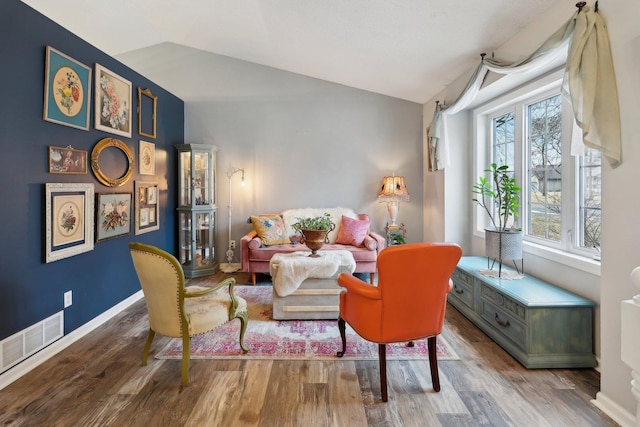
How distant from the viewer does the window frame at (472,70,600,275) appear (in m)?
2.75

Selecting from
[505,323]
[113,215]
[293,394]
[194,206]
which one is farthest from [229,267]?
[505,323]

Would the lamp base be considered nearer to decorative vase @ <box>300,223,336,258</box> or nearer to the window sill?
decorative vase @ <box>300,223,336,258</box>

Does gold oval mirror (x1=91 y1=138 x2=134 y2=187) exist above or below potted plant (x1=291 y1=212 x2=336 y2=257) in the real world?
above

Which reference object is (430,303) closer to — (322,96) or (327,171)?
(327,171)

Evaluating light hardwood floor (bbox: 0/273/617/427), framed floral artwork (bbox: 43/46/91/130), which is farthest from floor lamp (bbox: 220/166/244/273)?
light hardwood floor (bbox: 0/273/617/427)

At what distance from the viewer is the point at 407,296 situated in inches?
80.7

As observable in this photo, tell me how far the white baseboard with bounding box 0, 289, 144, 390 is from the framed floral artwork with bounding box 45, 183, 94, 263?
69 cm

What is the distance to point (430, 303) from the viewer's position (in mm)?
2115

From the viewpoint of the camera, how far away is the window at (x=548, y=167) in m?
2.70

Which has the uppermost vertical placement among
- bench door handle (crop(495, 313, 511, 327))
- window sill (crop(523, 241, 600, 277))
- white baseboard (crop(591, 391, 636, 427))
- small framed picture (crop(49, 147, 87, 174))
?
small framed picture (crop(49, 147, 87, 174))

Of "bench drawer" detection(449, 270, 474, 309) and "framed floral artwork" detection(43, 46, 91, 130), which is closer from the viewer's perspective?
"framed floral artwork" detection(43, 46, 91, 130)

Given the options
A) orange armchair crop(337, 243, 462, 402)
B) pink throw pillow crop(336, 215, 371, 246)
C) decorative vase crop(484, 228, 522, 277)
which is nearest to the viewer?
orange armchair crop(337, 243, 462, 402)

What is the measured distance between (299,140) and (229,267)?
7.81 ft

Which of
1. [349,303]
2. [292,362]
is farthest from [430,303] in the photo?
[292,362]
